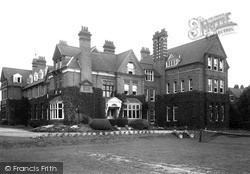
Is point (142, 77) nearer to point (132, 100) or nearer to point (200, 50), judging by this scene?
point (132, 100)

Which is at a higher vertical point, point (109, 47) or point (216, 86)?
point (109, 47)

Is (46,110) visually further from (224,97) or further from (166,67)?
(224,97)

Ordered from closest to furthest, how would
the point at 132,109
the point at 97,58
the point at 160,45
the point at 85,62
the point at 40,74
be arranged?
the point at 85,62, the point at 132,109, the point at 97,58, the point at 160,45, the point at 40,74

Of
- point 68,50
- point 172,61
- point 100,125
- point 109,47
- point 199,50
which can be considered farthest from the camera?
point 109,47

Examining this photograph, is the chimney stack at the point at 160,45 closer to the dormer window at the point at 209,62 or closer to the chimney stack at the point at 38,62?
the dormer window at the point at 209,62

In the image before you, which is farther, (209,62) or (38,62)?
(38,62)

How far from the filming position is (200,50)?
42938 millimetres

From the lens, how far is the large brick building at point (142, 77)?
38875 millimetres

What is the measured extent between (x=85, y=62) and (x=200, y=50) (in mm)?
17058

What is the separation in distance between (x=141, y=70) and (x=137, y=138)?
69.0 feet

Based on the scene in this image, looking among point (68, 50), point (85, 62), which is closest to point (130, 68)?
point (85, 62)

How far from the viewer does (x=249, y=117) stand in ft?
150

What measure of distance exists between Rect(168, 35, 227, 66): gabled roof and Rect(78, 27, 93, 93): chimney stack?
46.2 ft

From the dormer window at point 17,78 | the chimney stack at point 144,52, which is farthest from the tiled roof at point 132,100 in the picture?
the dormer window at point 17,78
